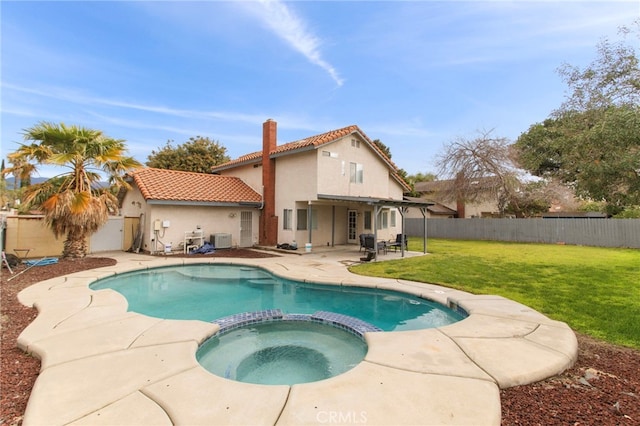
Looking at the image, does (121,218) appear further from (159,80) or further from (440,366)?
(440,366)

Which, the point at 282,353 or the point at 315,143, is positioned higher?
the point at 315,143

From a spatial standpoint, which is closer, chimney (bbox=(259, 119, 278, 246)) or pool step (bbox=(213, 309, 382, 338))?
pool step (bbox=(213, 309, 382, 338))

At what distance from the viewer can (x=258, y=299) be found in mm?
8297

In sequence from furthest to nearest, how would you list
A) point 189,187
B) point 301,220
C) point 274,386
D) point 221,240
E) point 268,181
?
point 268,181
point 301,220
point 189,187
point 221,240
point 274,386

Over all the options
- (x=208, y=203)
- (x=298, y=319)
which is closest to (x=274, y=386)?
(x=298, y=319)

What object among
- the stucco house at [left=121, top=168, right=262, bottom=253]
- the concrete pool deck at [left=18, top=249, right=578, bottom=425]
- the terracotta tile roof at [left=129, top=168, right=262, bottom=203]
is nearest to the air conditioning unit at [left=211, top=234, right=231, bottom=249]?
the stucco house at [left=121, top=168, right=262, bottom=253]

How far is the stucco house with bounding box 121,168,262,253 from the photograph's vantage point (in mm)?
14789

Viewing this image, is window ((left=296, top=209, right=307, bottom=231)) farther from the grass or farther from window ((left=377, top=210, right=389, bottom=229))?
window ((left=377, top=210, right=389, bottom=229))

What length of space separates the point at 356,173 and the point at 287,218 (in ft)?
16.4

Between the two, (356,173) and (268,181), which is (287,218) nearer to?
(268,181)

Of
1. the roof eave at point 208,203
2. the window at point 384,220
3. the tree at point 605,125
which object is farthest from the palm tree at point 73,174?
the window at point 384,220

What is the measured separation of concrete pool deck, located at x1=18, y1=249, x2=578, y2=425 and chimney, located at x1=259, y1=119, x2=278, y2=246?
38.8 feet

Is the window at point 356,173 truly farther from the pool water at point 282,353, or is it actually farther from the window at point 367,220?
the pool water at point 282,353

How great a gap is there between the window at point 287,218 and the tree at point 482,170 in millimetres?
17643
